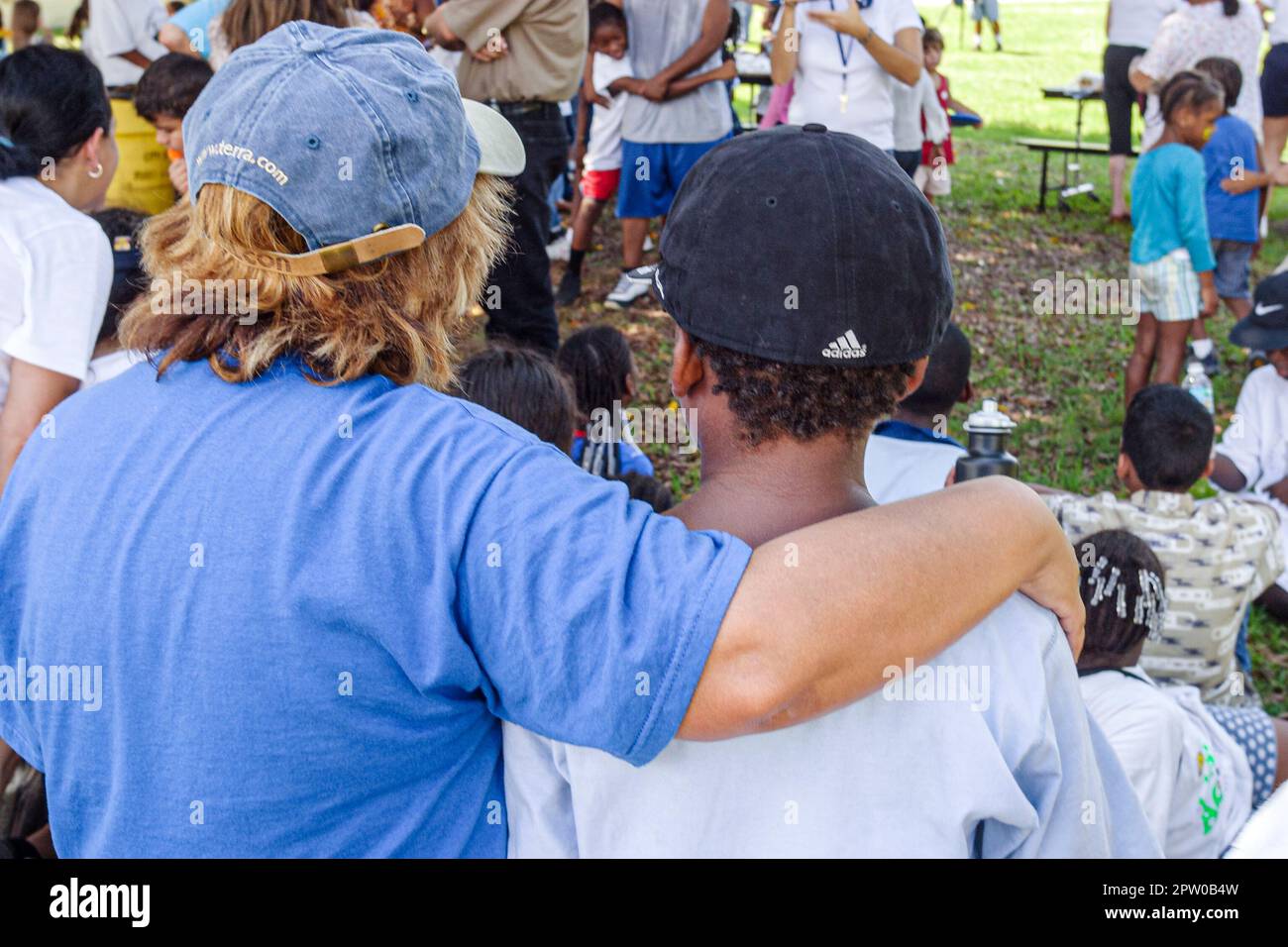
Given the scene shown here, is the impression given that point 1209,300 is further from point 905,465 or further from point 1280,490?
point 905,465

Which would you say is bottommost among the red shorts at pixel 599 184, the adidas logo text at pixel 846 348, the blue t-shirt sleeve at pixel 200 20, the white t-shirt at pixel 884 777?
the red shorts at pixel 599 184

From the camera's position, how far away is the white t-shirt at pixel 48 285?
2.88 meters

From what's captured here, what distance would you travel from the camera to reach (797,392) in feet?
4.66

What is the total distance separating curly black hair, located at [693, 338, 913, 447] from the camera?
141 cm

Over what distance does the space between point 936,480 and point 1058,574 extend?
1.99 m

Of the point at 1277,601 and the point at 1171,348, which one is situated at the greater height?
the point at 1171,348

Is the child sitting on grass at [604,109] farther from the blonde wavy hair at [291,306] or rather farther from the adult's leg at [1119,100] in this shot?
the blonde wavy hair at [291,306]

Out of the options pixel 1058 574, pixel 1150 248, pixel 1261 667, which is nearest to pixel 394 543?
pixel 1058 574

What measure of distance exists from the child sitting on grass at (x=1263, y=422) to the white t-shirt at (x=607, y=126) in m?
4.10

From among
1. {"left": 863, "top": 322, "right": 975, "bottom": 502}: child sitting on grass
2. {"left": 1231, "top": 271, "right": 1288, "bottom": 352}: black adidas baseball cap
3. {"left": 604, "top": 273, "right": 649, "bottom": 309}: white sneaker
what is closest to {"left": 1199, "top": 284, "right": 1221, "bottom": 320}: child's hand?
{"left": 1231, "top": 271, "right": 1288, "bottom": 352}: black adidas baseball cap

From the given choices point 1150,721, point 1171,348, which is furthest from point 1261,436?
point 1150,721

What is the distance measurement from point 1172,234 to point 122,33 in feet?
18.9

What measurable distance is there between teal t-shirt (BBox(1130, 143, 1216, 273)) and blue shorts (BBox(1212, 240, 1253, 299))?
141 cm

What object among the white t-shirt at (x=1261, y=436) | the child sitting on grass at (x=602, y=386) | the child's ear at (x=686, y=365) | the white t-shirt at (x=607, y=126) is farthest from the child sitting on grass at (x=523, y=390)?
the white t-shirt at (x=607, y=126)
